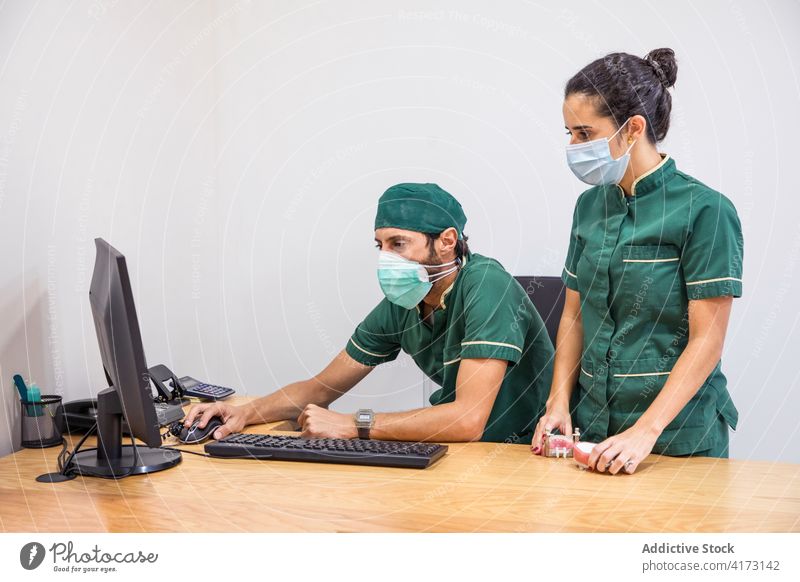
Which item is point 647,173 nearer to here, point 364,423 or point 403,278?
point 403,278

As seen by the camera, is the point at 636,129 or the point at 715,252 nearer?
the point at 715,252

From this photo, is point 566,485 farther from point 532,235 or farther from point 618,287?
point 532,235

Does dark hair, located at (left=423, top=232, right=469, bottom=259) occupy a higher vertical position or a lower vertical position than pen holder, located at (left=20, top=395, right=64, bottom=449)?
higher

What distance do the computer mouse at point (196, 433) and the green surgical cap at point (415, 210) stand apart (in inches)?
25.1

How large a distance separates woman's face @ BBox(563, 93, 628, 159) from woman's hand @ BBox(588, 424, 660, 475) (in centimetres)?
60

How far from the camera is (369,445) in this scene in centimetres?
164

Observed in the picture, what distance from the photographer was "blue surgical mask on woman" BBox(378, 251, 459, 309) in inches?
77.7

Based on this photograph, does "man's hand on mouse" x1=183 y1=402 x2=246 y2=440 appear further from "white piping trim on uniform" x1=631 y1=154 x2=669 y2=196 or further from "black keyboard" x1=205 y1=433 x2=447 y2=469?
"white piping trim on uniform" x1=631 y1=154 x2=669 y2=196

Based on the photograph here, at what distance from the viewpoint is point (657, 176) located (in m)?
1.69

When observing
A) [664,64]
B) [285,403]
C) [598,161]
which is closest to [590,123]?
[598,161]

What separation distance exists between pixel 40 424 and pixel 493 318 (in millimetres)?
1074

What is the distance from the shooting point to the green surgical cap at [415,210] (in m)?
1.96

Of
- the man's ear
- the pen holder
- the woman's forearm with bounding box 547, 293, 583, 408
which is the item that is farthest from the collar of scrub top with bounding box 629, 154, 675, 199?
the pen holder
